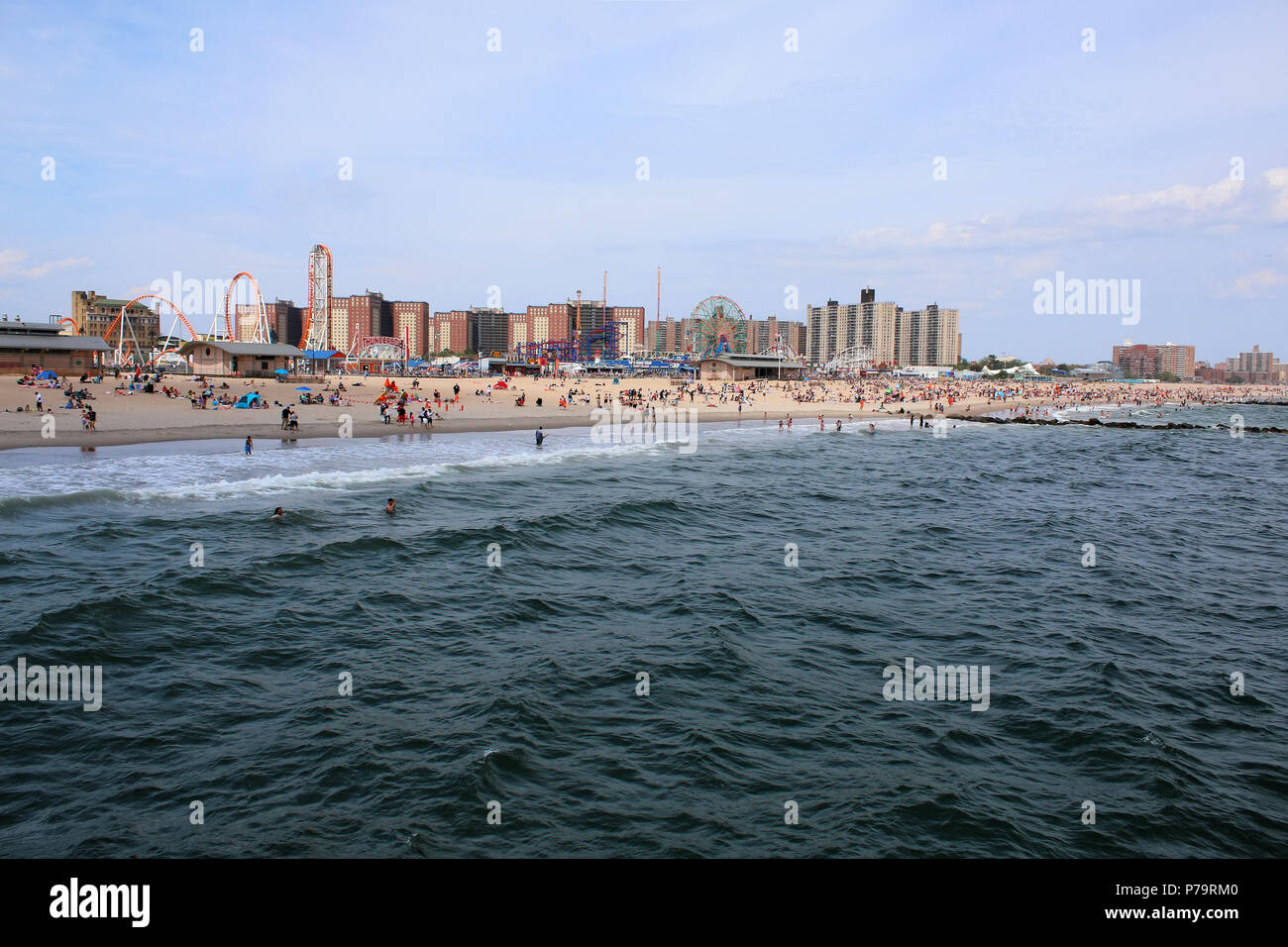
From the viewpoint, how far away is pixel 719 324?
16750 cm

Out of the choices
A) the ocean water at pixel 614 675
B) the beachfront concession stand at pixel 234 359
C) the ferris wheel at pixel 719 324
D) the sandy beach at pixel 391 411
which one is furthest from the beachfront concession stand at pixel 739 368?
the ocean water at pixel 614 675

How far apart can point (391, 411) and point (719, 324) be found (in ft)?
377

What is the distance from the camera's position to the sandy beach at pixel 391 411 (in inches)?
1766

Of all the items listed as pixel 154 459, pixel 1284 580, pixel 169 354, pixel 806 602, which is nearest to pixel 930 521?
pixel 1284 580

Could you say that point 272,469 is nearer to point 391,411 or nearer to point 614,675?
point 391,411

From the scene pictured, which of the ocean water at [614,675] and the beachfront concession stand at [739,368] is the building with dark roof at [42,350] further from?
the beachfront concession stand at [739,368]

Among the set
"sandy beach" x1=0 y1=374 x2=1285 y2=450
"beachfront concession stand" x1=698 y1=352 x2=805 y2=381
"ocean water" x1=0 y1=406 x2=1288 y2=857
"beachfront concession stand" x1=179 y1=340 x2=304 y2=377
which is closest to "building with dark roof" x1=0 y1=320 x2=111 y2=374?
"sandy beach" x1=0 y1=374 x2=1285 y2=450

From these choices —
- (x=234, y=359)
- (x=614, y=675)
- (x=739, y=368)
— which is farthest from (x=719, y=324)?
(x=614, y=675)

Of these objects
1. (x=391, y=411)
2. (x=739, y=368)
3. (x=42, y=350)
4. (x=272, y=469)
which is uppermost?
(x=739, y=368)

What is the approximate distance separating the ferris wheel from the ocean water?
448 ft

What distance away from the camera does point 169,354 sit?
143500 mm

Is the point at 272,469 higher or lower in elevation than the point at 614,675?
higher
